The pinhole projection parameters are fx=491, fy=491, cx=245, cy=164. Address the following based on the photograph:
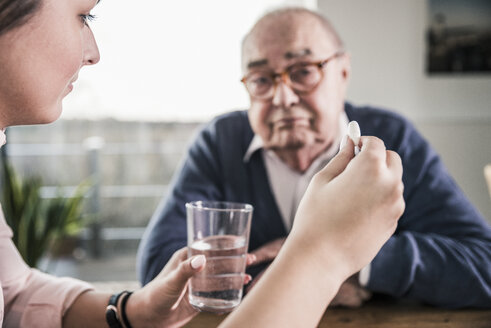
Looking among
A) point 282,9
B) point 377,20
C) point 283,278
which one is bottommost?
point 283,278

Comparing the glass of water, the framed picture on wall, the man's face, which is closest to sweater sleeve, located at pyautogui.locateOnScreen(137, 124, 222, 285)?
the man's face

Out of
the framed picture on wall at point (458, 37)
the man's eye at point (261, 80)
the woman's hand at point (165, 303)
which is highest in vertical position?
the framed picture on wall at point (458, 37)

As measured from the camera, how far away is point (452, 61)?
11.9 feet

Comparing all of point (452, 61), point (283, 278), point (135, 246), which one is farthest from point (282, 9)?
point (135, 246)

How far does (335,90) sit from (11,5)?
1.07m

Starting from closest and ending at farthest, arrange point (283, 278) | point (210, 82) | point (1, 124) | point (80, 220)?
point (283, 278) < point (1, 124) < point (80, 220) < point (210, 82)

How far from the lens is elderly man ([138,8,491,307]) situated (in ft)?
3.93

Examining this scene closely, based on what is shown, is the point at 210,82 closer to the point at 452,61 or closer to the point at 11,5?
the point at 452,61

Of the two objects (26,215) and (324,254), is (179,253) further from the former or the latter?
(26,215)

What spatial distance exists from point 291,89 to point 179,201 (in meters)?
0.48

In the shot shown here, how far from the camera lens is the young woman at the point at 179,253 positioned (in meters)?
0.54

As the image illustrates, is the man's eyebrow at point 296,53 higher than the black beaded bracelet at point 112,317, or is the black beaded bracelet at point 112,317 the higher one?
the man's eyebrow at point 296,53

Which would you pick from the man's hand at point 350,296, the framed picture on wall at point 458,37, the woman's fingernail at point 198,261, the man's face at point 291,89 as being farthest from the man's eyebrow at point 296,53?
the framed picture on wall at point 458,37

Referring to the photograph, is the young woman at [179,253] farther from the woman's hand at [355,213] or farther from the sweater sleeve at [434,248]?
the sweater sleeve at [434,248]
